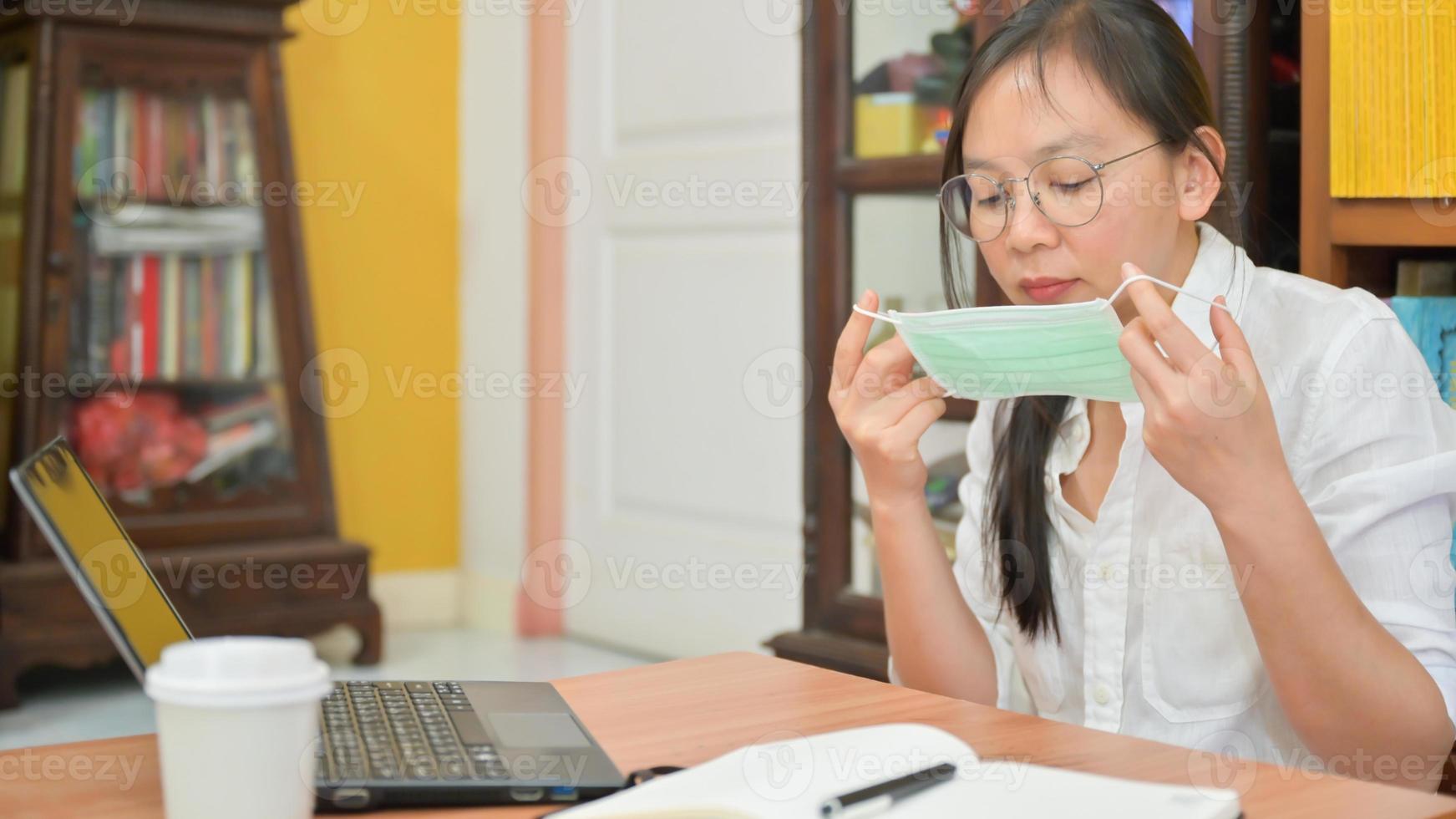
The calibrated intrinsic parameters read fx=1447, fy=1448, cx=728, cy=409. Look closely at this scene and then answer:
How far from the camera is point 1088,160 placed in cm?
117

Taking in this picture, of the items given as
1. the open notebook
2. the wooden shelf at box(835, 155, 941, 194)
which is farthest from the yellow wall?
the open notebook

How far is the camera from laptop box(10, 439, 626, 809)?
0.72 meters

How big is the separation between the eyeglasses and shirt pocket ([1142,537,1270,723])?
0.92 ft

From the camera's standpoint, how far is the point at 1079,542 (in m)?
1.24

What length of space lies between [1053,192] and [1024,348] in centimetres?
16

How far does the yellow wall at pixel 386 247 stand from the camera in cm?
341

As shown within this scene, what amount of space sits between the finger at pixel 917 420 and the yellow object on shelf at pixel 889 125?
0.79 m

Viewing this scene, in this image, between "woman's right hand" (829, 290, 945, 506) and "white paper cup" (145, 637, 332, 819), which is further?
"woman's right hand" (829, 290, 945, 506)

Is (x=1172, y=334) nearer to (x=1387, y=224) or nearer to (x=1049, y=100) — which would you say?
(x=1049, y=100)

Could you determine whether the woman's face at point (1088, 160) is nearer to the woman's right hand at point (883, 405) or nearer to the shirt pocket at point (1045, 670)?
the woman's right hand at point (883, 405)

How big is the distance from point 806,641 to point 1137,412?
2.85ft

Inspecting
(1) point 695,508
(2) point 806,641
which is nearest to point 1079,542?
(2) point 806,641

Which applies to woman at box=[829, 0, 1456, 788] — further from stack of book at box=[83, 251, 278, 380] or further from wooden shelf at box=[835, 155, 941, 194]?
stack of book at box=[83, 251, 278, 380]

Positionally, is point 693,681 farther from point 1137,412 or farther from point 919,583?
point 1137,412
